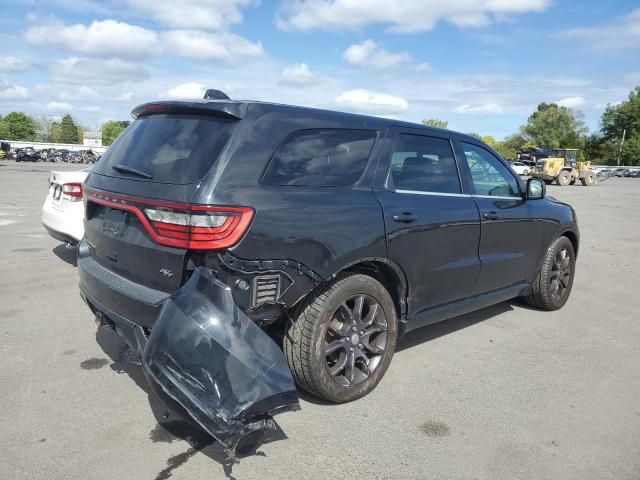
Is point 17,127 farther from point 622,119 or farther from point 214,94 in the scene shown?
point 214,94

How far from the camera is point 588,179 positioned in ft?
124

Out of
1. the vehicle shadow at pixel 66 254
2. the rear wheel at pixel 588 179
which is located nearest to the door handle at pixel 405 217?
the vehicle shadow at pixel 66 254

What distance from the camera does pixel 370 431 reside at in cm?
A: 309

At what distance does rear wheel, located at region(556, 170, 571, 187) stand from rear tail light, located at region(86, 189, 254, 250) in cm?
3686

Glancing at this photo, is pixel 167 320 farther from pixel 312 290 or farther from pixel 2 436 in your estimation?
pixel 2 436

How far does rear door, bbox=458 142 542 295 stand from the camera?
436cm

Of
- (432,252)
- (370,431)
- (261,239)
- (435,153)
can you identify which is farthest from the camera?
(435,153)

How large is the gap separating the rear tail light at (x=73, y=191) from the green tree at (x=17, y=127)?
135331mm

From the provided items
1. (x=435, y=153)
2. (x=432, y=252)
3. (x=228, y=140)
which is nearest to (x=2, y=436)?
(x=228, y=140)

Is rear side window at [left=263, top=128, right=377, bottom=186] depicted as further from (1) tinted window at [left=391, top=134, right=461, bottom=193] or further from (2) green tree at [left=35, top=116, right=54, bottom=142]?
(2) green tree at [left=35, top=116, right=54, bottom=142]

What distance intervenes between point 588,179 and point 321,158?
130 feet

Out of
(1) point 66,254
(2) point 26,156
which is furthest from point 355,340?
(2) point 26,156

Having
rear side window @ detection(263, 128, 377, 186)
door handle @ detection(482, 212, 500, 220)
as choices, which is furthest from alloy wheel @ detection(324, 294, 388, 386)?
door handle @ detection(482, 212, 500, 220)

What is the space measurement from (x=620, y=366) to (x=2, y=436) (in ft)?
14.2
